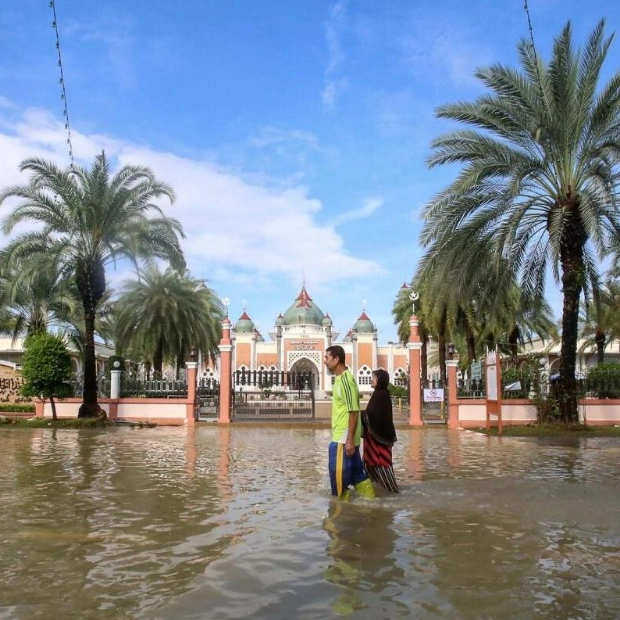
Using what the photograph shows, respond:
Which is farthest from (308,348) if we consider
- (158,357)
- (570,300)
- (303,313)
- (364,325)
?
(570,300)

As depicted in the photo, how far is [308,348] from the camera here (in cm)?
6106

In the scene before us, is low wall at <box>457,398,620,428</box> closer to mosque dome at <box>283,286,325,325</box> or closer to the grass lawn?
the grass lawn

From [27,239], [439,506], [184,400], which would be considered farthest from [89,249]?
[439,506]

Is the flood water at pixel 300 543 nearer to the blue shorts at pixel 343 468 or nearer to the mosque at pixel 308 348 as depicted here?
the blue shorts at pixel 343 468

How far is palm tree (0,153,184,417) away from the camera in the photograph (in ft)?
65.6

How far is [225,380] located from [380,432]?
15.7 metres

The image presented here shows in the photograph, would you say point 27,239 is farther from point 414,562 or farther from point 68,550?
point 414,562

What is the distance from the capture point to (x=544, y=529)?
5363 mm

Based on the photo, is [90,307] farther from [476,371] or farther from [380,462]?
[380,462]

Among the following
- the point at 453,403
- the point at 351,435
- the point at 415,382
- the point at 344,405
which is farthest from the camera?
the point at 415,382

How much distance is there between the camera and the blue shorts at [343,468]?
6.16 meters

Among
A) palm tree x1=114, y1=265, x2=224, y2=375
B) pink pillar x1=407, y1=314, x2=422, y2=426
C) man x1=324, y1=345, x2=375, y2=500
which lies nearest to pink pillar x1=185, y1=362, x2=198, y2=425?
pink pillar x1=407, y1=314, x2=422, y2=426

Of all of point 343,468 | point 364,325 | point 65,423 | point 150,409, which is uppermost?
point 364,325

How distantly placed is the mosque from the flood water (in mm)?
51028
